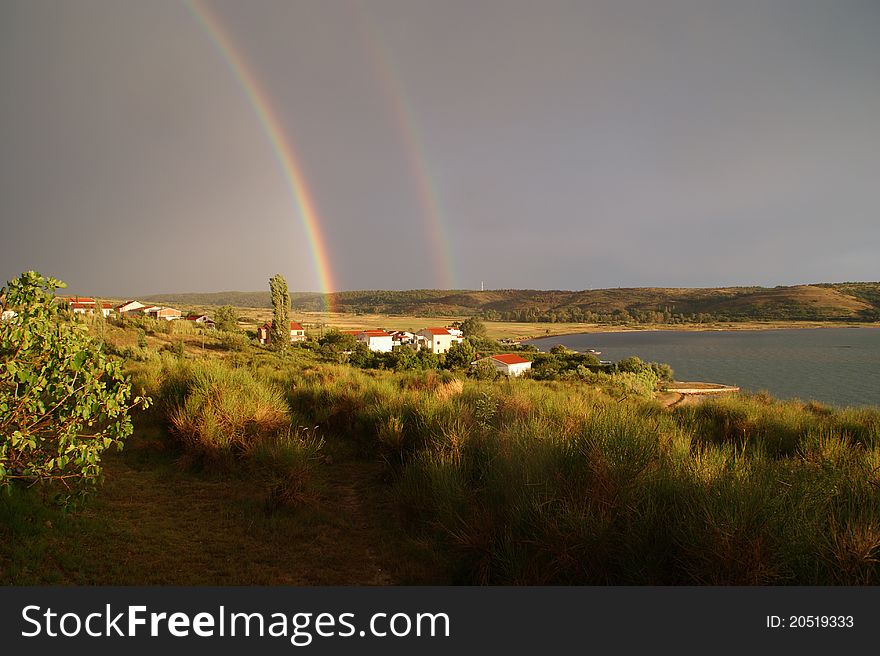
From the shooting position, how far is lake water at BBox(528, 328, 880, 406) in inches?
1914

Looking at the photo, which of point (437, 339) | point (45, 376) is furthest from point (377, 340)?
point (45, 376)

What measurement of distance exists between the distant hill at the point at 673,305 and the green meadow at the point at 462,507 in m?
163

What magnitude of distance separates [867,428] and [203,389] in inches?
447

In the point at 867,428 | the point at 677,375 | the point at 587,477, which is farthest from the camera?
the point at 677,375

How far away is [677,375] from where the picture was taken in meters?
61.5

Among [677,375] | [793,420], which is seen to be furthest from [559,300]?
[793,420]

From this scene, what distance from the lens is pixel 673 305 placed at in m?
168

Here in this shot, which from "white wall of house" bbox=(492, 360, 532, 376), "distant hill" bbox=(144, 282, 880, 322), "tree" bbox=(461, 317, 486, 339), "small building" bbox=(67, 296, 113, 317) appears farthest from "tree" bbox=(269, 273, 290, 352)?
"distant hill" bbox=(144, 282, 880, 322)

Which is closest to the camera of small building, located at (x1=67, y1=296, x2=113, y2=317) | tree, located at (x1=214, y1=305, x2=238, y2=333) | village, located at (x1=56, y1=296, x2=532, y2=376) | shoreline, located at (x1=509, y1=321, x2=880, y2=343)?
small building, located at (x1=67, y1=296, x2=113, y2=317)

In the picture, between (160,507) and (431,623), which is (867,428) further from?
(160,507)

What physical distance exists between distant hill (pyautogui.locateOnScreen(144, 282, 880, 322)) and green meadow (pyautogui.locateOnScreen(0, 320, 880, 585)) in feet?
536

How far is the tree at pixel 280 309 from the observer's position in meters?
43.5

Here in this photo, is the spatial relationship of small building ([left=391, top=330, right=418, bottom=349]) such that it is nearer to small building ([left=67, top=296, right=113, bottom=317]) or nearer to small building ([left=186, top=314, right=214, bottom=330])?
small building ([left=186, top=314, right=214, bottom=330])

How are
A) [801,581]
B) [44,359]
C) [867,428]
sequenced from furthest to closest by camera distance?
[867,428] < [44,359] < [801,581]
